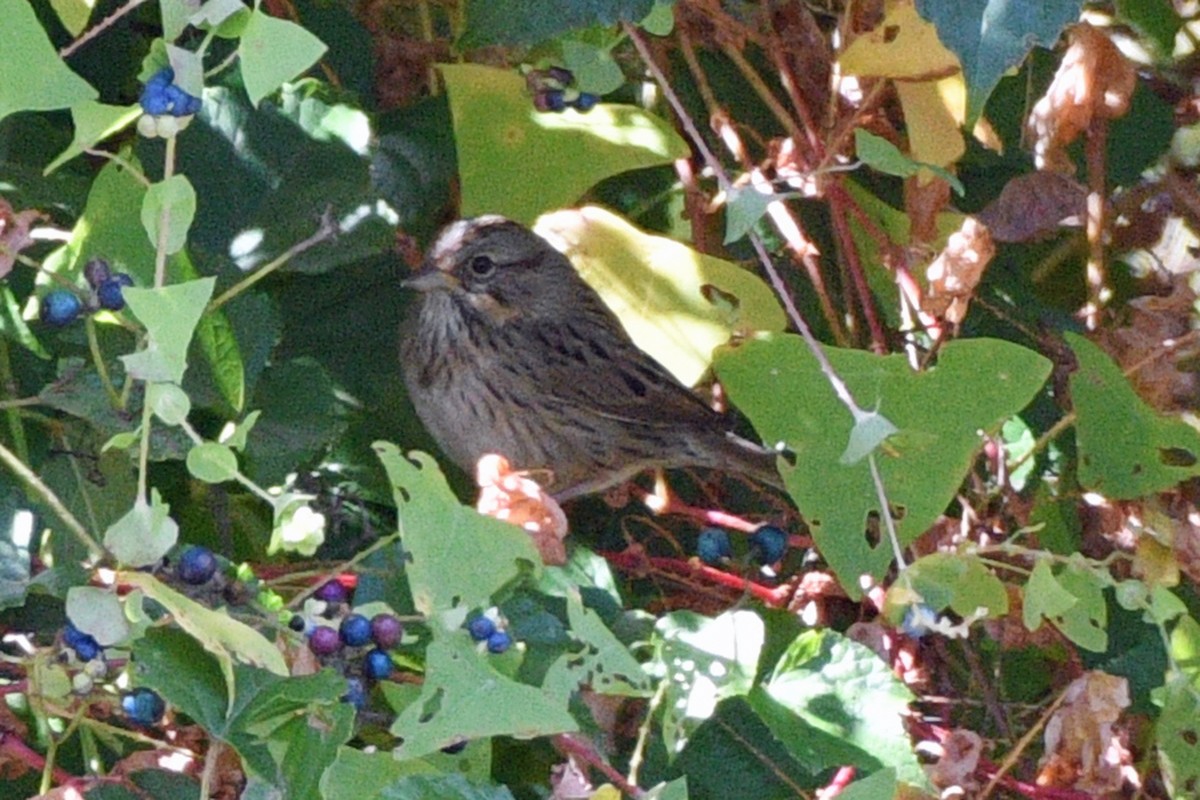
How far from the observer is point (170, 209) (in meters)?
1.38

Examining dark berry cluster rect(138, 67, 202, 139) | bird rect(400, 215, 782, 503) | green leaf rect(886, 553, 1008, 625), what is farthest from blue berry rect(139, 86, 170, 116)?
bird rect(400, 215, 782, 503)

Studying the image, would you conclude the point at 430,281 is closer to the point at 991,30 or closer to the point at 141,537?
the point at 991,30

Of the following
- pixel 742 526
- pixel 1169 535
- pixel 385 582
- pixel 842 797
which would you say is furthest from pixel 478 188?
pixel 842 797

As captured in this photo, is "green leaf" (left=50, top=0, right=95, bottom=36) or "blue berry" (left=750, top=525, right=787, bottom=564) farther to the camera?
"blue berry" (left=750, top=525, right=787, bottom=564)

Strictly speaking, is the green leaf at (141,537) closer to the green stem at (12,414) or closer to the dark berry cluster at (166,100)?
the dark berry cluster at (166,100)

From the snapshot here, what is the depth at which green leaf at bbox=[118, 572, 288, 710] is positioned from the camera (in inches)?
52.7

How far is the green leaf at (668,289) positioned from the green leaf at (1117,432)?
1.09 feet

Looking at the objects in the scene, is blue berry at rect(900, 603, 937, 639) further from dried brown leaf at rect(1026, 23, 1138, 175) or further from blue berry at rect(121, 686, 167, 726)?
dried brown leaf at rect(1026, 23, 1138, 175)

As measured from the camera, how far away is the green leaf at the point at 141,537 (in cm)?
133

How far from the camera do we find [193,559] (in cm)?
147

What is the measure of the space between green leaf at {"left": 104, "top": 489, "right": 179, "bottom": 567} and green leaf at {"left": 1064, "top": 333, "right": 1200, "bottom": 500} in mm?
945

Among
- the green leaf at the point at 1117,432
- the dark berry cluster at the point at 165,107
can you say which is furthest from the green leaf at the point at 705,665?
the dark berry cluster at the point at 165,107

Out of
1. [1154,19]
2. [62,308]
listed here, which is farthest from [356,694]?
[1154,19]

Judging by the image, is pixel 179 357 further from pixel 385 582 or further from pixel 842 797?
pixel 842 797
